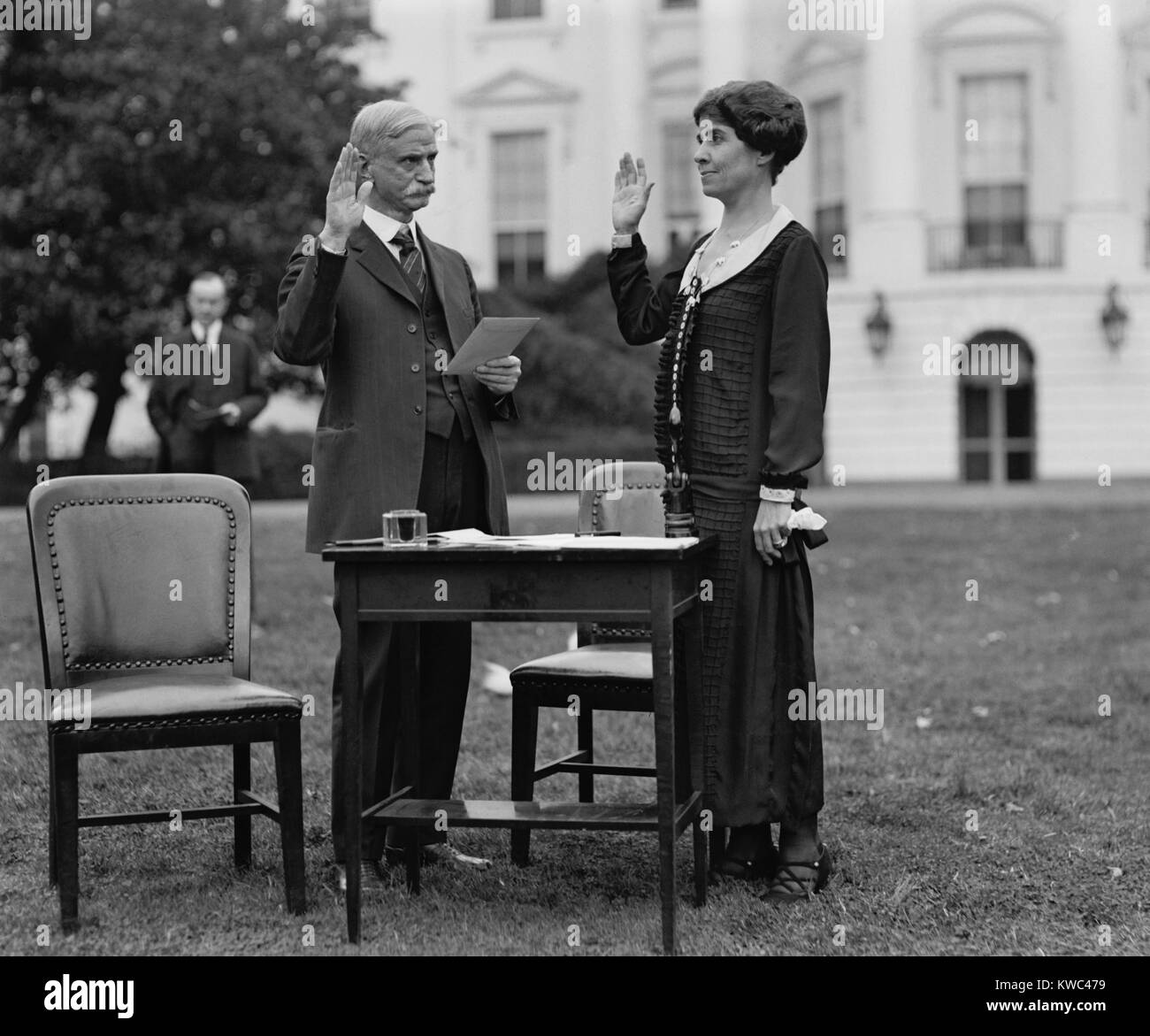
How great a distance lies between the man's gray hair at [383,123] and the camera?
4.89 metres

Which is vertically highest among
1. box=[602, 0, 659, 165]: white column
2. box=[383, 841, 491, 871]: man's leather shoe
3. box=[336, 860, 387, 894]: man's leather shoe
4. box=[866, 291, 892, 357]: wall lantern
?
box=[602, 0, 659, 165]: white column

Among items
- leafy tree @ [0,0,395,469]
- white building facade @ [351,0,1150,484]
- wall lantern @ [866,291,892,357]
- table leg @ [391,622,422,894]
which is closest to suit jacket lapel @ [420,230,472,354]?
table leg @ [391,622,422,894]

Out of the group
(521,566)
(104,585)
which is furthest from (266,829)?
(521,566)

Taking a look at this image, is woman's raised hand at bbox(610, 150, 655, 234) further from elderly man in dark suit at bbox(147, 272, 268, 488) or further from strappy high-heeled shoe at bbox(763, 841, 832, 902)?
elderly man in dark suit at bbox(147, 272, 268, 488)

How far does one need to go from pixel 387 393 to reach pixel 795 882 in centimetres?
196

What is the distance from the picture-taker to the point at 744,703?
15.9 ft

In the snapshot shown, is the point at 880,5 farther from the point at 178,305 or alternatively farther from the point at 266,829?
the point at 266,829

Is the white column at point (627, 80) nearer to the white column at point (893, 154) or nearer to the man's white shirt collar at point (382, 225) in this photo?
the white column at point (893, 154)

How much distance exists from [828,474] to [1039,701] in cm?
1932

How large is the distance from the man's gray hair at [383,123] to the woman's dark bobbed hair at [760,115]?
87 centimetres

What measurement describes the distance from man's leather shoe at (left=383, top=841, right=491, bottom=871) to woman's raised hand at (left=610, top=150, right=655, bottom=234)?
2.11 m

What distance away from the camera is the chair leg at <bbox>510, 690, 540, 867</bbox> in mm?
5277

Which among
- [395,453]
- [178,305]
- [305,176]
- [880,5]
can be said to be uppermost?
[880,5]
